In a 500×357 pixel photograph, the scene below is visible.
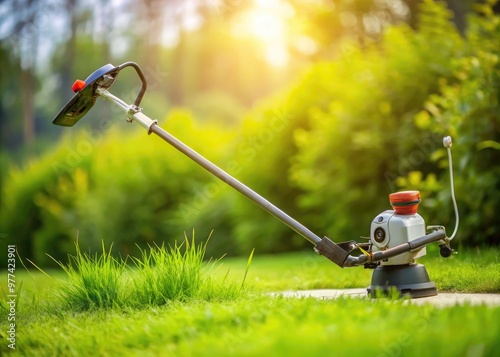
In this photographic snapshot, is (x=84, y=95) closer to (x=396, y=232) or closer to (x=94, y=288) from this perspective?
(x=94, y=288)

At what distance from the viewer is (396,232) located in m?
4.32

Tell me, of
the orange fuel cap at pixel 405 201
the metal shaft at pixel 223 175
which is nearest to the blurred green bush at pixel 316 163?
the orange fuel cap at pixel 405 201

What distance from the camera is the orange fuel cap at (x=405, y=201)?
4373mm

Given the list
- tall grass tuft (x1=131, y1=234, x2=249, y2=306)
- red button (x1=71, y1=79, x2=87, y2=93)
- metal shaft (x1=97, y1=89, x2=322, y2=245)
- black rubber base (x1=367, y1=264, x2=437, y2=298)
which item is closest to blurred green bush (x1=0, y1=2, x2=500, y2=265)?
black rubber base (x1=367, y1=264, x2=437, y2=298)

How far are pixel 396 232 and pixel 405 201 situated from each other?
0.69 ft

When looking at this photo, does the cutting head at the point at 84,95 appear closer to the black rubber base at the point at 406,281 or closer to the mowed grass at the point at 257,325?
the mowed grass at the point at 257,325

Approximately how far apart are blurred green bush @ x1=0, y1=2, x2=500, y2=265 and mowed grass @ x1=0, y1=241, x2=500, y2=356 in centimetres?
225

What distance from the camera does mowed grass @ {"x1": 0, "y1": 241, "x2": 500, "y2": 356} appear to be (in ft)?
9.71

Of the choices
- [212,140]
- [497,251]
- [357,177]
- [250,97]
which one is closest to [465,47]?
[357,177]

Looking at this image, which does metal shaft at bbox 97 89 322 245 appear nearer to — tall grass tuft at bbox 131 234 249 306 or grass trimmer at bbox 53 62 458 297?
grass trimmer at bbox 53 62 458 297

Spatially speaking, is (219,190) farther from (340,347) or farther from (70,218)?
(340,347)

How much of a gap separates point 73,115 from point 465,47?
18.5 feet

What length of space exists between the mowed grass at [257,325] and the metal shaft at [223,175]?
17.5 inches

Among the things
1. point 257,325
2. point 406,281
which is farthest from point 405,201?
point 257,325
